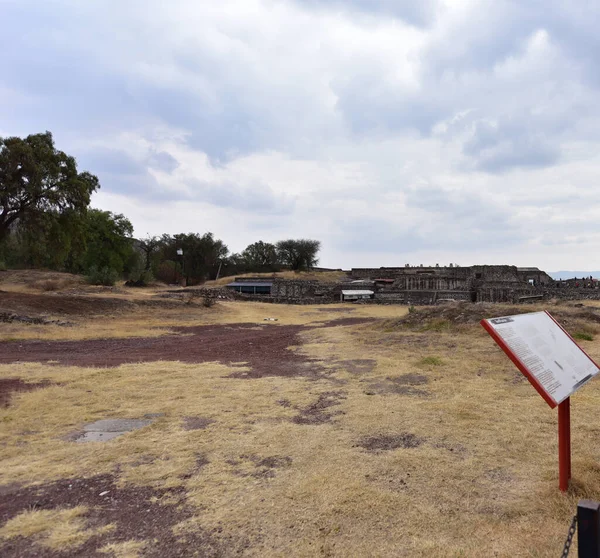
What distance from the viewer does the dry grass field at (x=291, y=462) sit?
131 inches

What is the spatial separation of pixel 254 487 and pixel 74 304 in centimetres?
2313

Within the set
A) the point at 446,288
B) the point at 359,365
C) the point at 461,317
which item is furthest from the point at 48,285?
the point at 446,288

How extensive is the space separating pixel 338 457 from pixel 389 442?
0.81 metres

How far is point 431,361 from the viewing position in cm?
1017

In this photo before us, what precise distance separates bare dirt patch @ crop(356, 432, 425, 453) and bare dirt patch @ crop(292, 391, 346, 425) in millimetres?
931

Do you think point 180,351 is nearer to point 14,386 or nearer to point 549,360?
point 14,386

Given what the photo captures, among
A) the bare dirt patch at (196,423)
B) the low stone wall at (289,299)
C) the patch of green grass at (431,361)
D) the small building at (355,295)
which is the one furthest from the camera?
the small building at (355,295)

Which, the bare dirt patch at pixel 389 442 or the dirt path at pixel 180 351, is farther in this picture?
the dirt path at pixel 180 351

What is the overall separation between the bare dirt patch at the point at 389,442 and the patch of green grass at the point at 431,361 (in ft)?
15.6

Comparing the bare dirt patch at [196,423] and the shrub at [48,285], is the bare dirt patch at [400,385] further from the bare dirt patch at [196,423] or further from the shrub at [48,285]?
the shrub at [48,285]

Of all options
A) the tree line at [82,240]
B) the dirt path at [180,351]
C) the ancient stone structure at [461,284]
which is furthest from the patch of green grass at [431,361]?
the ancient stone structure at [461,284]

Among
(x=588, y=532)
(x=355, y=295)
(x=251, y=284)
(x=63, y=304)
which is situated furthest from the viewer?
(x=251, y=284)

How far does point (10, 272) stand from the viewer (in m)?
40.9

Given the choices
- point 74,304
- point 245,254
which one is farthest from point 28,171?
point 245,254
